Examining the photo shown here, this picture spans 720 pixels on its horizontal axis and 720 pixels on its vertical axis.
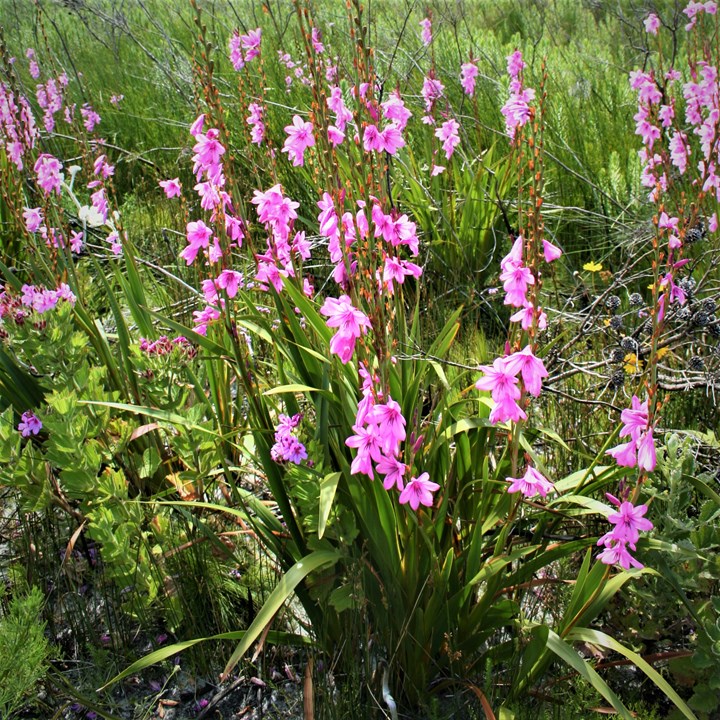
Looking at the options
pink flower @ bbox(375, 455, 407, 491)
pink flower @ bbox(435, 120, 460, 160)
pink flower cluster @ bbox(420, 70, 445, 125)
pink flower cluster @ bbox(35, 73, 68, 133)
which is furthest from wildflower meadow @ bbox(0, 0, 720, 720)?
pink flower cluster @ bbox(35, 73, 68, 133)

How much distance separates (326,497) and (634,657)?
0.70 meters

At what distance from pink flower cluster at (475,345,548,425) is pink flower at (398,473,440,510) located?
0.20 meters

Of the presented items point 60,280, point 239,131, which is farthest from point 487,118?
point 60,280

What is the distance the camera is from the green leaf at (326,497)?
1529 mm

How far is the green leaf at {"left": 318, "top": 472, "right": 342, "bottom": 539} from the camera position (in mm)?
1529

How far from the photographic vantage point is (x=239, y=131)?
530cm

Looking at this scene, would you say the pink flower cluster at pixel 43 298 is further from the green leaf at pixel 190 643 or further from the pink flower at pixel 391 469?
the pink flower at pixel 391 469

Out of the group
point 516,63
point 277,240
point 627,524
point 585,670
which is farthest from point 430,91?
point 585,670

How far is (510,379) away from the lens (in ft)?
4.64

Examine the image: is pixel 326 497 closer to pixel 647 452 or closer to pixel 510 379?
pixel 510 379

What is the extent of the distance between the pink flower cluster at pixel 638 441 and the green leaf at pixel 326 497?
56 cm

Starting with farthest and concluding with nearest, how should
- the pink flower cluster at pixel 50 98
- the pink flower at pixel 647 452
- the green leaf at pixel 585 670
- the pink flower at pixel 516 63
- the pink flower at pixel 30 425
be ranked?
the pink flower cluster at pixel 50 98, the pink flower at pixel 516 63, the pink flower at pixel 30 425, the green leaf at pixel 585 670, the pink flower at pixel 647 452

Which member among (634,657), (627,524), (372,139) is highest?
(372,139)

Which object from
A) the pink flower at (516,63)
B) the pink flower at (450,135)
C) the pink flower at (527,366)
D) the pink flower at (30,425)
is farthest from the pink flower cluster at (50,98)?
the pink flower at (527,366)
